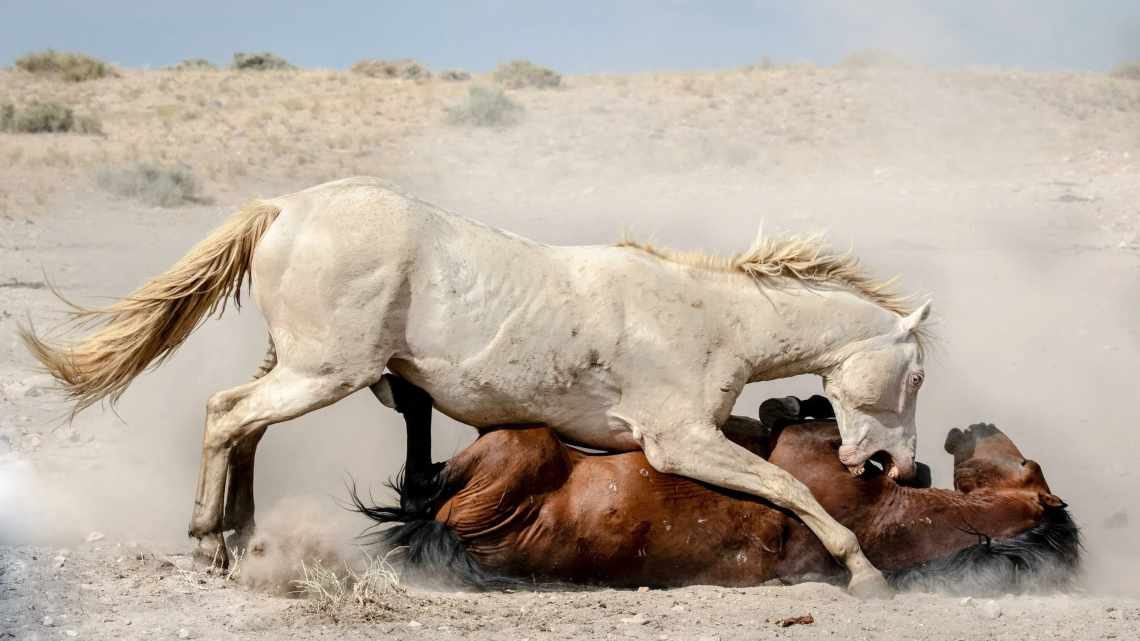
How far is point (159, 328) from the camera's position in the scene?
541 centimetres

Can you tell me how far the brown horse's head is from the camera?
223 inches

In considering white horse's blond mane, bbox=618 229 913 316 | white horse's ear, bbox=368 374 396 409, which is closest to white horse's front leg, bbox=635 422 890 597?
white horse's blond mane, bbox=618 229 913 316

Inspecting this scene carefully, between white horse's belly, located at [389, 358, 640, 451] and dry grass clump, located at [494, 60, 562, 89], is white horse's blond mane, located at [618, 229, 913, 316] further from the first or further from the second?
dry grass clump, located at [494, 60, 562, 89]

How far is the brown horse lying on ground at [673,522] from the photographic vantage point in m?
5.20

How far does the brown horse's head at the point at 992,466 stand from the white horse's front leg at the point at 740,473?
777mm

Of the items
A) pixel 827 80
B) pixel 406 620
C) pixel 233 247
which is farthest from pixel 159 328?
pixel 827 80

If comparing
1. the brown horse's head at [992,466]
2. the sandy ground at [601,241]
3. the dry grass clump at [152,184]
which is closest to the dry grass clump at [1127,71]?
the sandy ground at [601,241]

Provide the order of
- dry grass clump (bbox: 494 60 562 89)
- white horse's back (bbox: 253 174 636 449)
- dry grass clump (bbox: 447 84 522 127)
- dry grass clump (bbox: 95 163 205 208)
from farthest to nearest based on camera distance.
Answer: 1. dry grass clump (bbox: 494 60 562 89)
2. dry grass clump (bbox: 447 84 522 127)
3. dry grass clump (bbox: 95 163 205 208)
4. white horse's back (bbox: 253 174 636 449)

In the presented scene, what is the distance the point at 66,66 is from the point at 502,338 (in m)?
24.9

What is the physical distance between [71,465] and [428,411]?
2205mm

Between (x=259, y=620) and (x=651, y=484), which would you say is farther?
(x=651, y=484)

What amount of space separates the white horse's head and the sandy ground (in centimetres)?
70

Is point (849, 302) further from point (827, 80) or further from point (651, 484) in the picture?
point (827, 80)

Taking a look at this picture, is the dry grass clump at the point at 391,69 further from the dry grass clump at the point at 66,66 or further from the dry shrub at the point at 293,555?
the dry shrub at the point at 293,555
